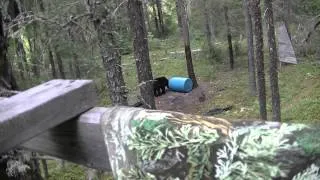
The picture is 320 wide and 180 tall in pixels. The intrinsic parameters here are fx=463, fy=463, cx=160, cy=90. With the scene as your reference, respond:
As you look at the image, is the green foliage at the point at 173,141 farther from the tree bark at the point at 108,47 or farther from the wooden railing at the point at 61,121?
the tree bark at the point at 108,47

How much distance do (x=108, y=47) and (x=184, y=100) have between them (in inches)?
721

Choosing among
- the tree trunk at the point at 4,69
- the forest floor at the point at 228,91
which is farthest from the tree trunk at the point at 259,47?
the tree trunk at the point at 4,69

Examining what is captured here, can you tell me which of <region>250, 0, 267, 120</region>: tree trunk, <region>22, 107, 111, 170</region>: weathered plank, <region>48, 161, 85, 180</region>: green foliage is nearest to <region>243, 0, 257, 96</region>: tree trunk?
<region>250, 0, 267, 120</region>: tree trunk

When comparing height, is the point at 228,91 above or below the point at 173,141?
below

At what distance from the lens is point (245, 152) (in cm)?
103

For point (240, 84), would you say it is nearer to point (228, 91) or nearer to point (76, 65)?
point (228, 91)

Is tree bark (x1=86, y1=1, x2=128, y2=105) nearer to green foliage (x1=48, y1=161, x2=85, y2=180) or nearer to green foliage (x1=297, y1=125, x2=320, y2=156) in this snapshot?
green foliage (x1=48, y1=161, x2=85, y2=180)

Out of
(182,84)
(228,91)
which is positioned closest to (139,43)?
(182,84)

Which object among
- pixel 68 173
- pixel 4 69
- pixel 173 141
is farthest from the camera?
pixel 68 173

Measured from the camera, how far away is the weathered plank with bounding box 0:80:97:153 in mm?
1441

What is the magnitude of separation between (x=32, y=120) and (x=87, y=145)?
7.9 inches

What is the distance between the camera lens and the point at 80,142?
1585 mm

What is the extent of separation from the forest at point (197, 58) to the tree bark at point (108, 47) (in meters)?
0.02

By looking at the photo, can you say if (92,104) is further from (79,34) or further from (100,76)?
(100,76)
